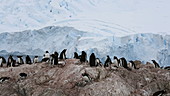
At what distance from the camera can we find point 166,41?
3722 centimetres

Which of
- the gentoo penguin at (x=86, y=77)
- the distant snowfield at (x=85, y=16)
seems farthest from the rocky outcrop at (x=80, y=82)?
the distant snowfield at (x=85, y=16)

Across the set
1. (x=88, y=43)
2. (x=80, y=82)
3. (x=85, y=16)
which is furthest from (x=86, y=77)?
(x=85, y=16)

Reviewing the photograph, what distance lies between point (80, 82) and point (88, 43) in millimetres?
23175

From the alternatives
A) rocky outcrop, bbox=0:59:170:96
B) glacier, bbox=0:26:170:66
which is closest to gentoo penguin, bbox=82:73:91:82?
rocky outcrop, bbox=0:59:170:96

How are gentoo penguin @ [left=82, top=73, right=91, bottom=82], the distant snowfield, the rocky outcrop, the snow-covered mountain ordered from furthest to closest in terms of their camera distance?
the distant snowfield, the snow-covered mountain, gentoo penguin @ [left=82, top=73, right=91, bottom=82], the rocky outcrop

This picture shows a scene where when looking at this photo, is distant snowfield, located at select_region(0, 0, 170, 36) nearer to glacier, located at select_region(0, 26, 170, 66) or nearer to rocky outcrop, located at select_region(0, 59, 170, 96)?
glacier, located at select_region(0, 26, 170, 66)

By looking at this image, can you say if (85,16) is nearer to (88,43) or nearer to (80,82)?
(88,43)

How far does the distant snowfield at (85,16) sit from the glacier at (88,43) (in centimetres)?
240

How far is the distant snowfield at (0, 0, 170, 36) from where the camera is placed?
43125 mm

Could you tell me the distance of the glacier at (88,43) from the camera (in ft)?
119

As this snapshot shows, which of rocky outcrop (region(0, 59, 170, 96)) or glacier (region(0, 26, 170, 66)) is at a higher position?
glacier (region(0, 26, 170, 66))

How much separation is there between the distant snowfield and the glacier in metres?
2.40

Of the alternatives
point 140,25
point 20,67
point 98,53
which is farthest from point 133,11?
point 20,67

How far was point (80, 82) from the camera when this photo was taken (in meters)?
14.4
